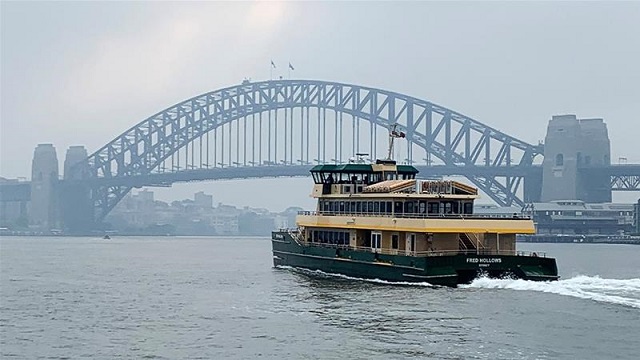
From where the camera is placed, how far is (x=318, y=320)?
34375 mm

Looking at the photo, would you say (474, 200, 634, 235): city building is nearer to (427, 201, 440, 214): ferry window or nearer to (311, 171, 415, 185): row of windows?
(311, 171, 415, 185): row of windows

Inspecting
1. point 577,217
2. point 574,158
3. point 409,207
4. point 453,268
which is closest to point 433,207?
point 409,207

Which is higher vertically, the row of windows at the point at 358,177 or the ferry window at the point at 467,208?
the row of windows at the point at 358,177

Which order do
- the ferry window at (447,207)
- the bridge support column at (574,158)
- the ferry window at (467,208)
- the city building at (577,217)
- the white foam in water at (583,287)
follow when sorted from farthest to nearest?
1. the bridge support column at (574,158)
2. the city building at (577,217)
3. the ferry window at (467,208)
4. the ferry window at (447,207)
5. the white foam in water at (583,287)

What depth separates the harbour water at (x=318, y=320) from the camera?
2902 centimetres

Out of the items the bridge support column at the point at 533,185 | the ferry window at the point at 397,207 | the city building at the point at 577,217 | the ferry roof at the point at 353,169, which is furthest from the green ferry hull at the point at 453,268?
the bridge support column at the point at 533,185

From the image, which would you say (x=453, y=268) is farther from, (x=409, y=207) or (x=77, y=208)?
(x=77, y=208)

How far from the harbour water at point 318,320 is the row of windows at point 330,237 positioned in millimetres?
2016

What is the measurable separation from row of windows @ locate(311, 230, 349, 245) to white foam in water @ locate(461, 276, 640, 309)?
9381 millimetres

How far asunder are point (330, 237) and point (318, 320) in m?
17.9

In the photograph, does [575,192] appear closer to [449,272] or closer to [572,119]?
[572,119]

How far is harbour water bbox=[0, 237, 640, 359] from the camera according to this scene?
95.2 ft

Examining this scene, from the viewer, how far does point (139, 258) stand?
8131cm

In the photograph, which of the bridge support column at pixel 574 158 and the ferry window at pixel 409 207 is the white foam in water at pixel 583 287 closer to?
the ferry window at pixel 409 207
